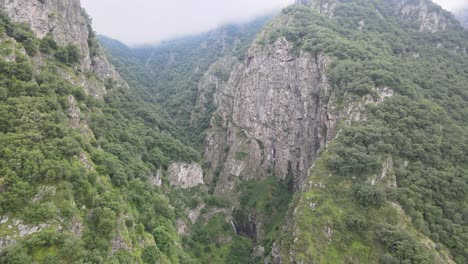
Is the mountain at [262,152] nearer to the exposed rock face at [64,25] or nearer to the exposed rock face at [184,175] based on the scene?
the exposed rock face at [64,25]

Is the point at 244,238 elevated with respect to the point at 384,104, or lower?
lower

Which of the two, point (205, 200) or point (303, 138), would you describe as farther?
point (303, 138)

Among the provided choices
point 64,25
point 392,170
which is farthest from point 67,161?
point 392,170

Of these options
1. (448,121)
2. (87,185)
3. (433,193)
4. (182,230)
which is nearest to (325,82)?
(448,121)

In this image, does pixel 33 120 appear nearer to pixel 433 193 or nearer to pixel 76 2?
pixel 76 2

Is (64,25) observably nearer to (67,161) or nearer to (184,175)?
(67,161)

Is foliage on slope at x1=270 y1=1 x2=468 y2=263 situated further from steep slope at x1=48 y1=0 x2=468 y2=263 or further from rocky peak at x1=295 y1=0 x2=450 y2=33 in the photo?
rocky peak at x1=295 y1=0 x2=450 y2=33

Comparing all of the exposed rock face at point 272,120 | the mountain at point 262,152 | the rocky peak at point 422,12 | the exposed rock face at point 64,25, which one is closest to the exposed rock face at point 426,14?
the rocky peak at point 422,12
